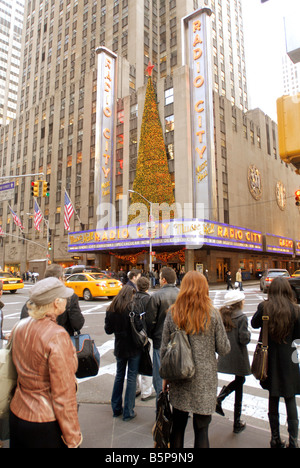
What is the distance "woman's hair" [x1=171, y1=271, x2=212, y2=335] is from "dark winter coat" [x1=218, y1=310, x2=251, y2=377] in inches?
44.9

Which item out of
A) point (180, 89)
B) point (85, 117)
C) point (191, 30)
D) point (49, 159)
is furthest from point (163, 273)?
point (49, 159)

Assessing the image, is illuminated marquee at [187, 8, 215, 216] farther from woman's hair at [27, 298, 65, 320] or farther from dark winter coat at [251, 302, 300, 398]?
woman's hair at [27, 298, 65, 320]

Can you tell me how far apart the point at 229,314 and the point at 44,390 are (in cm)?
241

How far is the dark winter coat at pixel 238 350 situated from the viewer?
142 inches

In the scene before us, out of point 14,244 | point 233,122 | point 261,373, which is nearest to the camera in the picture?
point 261,373

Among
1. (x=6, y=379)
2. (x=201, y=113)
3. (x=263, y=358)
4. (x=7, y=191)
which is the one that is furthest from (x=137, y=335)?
(x=201, y=113)

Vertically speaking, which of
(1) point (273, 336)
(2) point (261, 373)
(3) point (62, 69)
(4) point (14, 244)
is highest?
(3) point (62, 69)

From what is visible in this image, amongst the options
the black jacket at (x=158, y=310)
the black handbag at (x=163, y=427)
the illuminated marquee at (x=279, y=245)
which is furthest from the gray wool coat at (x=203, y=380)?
the illuminated marquee at (x=279, y=245)

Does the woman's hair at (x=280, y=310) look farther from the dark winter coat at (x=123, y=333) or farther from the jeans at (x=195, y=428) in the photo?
the dark winter coat at (x=123, y=333)

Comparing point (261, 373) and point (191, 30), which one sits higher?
point (191, 30)

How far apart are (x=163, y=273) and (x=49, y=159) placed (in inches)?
2032

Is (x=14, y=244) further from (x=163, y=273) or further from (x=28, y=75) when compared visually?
(x=163, y=273)

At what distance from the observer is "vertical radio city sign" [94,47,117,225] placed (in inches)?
1565

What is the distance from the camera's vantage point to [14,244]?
54.6m
